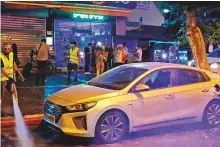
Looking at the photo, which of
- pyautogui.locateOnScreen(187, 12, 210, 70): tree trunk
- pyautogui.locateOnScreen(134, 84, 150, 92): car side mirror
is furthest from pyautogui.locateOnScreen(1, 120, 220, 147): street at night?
pyautogui.locateOnScreen(187, 12, 210, 70): tree trunk

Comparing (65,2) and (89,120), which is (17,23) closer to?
(65,2)

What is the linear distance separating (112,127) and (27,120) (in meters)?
2.23

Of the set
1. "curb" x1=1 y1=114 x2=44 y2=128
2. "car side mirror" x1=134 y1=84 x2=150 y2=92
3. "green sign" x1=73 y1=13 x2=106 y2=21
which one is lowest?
"curb" x1=1 y1=114 x2=44 y2=128

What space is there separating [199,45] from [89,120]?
21.0 feet

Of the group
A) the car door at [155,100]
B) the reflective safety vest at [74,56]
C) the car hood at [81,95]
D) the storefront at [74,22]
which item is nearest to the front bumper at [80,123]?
the car hood at [81,95]

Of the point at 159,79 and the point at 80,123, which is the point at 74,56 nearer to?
the point at 159,79

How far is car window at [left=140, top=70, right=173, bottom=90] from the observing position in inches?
264

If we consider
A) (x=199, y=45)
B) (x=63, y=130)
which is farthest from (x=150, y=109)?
(x=199, y=45)

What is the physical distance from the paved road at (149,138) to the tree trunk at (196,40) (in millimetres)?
4210

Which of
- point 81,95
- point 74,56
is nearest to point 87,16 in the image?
point 74,56

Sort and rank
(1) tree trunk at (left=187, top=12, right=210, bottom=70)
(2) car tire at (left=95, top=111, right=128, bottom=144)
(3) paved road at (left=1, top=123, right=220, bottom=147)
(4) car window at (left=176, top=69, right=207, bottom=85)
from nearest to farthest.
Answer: (2) car tire at (left=95, top=111, right=128, bottom=144) → (3) paved road at (left=1, top=123, right=220, bottom=147) → (4) car window at (left=176, top=69, right=207, bottom=85) → (1) tree trunk at (left=187, top=12, right=210, bottom=70)

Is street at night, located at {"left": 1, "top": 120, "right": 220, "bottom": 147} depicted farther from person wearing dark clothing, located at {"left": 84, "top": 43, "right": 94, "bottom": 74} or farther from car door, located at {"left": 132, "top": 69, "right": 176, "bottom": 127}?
person wearing dark clothing, located at {"left": 84, "top": 43, "right": 94, "bottom": 74}

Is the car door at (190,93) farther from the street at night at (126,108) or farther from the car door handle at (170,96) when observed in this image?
the car door handle at (170,96)

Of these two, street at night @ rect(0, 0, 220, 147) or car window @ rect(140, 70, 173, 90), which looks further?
car window @ rect(140, 70, 173, 90)
